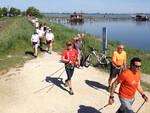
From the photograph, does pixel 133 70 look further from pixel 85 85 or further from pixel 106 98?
pixel 85 85

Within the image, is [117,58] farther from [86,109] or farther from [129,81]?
[129,81]

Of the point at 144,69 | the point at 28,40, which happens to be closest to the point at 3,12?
the point at 28,40

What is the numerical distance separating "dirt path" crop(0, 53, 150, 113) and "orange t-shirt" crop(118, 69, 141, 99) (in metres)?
1.74

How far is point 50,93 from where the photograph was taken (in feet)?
20.9

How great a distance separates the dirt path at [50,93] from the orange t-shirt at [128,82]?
1738 millimetres

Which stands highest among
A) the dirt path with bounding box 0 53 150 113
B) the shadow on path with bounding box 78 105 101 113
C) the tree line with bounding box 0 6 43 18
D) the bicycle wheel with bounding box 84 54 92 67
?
the tree line with bounding box 0 6 43 18

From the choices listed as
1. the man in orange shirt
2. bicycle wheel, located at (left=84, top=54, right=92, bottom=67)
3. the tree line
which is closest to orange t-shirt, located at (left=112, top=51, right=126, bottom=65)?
the man in orange shirt

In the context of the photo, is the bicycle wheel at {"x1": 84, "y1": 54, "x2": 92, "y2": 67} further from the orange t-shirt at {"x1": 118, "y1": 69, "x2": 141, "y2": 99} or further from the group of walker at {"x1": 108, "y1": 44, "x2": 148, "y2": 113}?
the orange t-shirt at {"x1": 118, "y1": 69, "x2": 141, "y2": 99}

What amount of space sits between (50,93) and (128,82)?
3.46 metres

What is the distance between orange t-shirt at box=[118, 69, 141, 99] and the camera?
3.59 m

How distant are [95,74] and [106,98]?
263cm

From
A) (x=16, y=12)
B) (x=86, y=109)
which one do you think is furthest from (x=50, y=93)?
(x=16, y=12)

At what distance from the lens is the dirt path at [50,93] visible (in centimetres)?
542

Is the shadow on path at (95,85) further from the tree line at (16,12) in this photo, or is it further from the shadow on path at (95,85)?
the tree line at (16,12)
